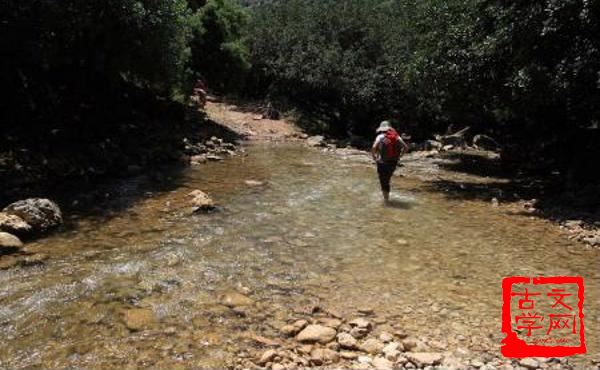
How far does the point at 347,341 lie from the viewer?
23.7 feet

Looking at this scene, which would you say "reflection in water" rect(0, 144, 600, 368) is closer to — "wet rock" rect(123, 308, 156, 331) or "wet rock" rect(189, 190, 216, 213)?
"wet rock" rect(123, 308, 156, 331)

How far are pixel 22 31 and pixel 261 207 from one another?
810cm

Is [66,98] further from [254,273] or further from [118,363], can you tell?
[118,363]

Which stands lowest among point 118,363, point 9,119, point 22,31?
point 118,363

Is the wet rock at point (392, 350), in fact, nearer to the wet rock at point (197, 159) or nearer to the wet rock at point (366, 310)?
the wet rock at point (366, 310)

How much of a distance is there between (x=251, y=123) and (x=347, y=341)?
83.6 feet

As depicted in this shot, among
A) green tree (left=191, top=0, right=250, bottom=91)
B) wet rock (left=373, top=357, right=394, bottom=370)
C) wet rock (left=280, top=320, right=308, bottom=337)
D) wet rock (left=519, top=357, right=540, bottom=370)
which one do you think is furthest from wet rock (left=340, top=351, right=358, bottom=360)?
green tree (left=191, top=0, right=250, bottom=91)

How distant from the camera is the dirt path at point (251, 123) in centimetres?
2989

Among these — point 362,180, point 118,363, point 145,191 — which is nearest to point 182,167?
point 145,191

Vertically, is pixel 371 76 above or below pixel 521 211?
above

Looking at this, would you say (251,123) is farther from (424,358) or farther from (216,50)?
(424,358)

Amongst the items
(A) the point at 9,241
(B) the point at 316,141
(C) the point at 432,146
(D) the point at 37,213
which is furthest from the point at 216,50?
(A) the point at 9,241

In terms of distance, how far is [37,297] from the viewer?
8.23 meters

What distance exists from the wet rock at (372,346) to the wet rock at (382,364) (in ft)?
0.65
